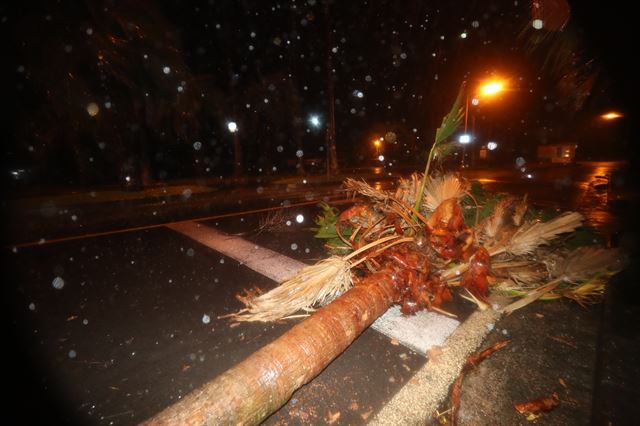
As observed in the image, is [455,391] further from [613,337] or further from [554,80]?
[554,80]

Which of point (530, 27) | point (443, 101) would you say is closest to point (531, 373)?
point (530, 27)

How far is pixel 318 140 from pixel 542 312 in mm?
36999

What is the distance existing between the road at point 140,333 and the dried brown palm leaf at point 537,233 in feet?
6.08

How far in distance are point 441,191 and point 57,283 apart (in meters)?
5.40

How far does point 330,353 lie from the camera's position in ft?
6.21

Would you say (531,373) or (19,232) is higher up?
(19,232)

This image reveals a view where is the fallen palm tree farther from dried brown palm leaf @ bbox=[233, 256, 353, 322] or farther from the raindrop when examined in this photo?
the raindrop

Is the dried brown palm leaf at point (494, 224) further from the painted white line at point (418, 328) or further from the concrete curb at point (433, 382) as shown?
the painted white line at point (418, 328)

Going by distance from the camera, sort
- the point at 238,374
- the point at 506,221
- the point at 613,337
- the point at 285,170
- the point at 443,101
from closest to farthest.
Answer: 1. the point at 238,374
2. the point at 613,337
3. the point at 506,221
4. the point at 285,170
5. the point at 443,101

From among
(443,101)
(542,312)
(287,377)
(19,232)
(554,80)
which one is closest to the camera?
(287,377)

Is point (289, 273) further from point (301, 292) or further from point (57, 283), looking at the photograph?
point (57, 283)

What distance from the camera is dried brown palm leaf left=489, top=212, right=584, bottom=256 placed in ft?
9.43

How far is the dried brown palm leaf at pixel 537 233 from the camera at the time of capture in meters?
2.88

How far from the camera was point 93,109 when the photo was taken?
10508 millimetres
